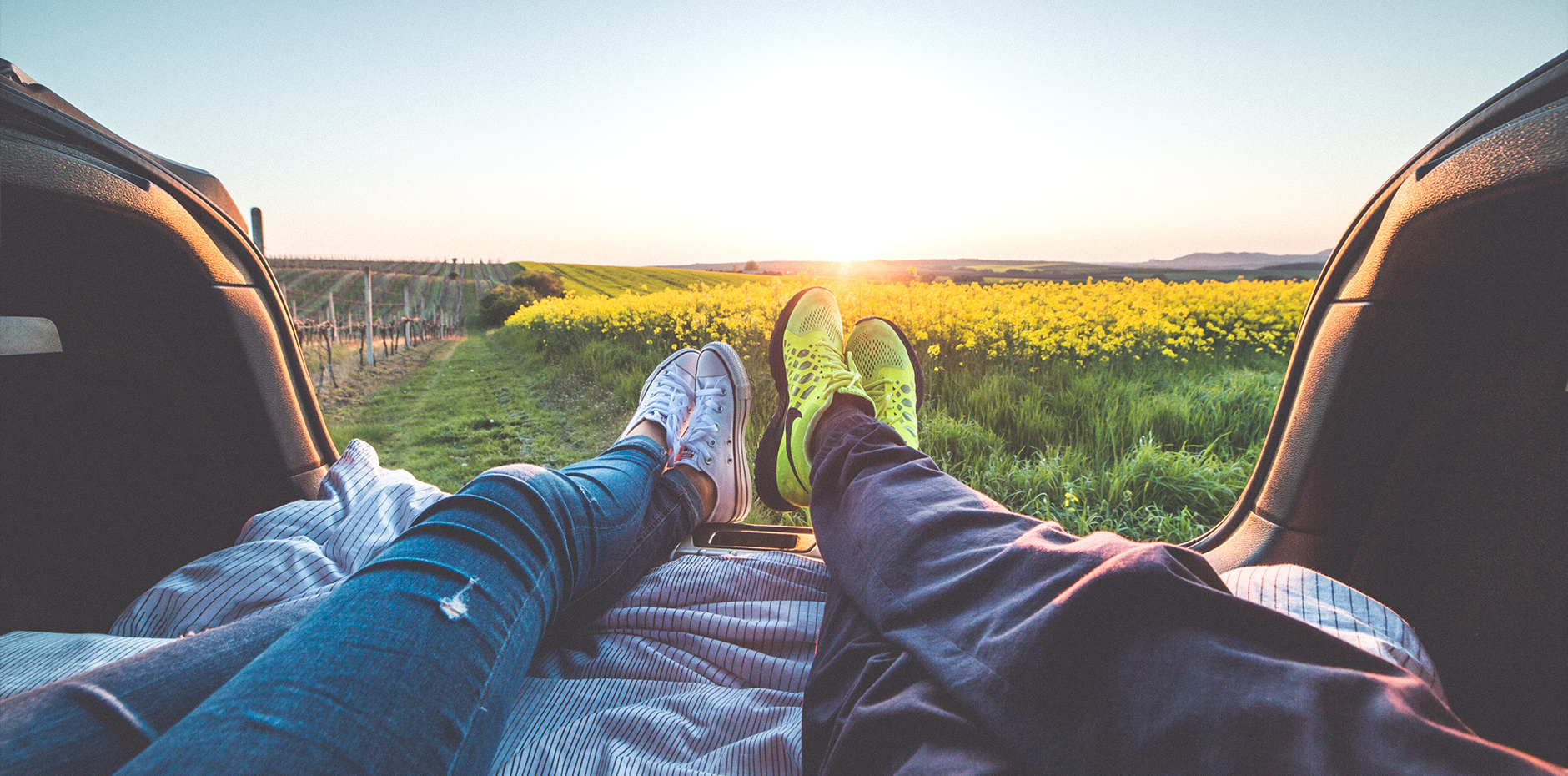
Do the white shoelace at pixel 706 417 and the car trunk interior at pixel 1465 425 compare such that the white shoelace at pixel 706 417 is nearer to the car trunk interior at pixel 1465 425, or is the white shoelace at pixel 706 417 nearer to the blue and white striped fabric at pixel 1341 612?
the blue and white striped fabric at pixel 1341 612

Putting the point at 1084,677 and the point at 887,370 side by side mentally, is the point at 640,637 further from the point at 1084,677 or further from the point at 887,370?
the point at 887,370

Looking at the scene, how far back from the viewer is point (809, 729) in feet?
1.89

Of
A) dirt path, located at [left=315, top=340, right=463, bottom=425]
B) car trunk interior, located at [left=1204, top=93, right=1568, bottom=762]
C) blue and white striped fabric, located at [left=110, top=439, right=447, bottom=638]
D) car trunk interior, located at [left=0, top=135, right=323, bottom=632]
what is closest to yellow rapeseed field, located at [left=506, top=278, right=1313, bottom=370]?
dirt path, located at [left=315, top=340, right=463, bottom=425]

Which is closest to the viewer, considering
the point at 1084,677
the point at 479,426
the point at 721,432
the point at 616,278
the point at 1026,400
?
the point at 1084,677

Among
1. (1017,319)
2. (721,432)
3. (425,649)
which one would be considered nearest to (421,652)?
(425,649)

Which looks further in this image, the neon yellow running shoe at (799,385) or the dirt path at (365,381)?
the dirt path at (365,381)

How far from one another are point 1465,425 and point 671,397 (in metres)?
1.62

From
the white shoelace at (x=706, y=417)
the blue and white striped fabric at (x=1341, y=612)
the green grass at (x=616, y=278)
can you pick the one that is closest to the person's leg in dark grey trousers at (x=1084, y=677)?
the blue and white striped fabric at (x=1341, y=612)

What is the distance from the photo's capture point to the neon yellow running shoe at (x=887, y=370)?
5.55 feet

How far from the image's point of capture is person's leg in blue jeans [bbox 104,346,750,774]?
426 millimetres

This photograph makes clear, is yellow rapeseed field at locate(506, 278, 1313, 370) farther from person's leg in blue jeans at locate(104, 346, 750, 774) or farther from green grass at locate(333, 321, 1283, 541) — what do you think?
person's leg in blue jeans at locate(104, 346, 750, 774)

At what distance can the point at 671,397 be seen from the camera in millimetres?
1724

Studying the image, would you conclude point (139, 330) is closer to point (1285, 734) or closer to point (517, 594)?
point (517, 594)

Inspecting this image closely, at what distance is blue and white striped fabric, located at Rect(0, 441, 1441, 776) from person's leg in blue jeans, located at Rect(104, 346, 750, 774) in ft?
0.33
